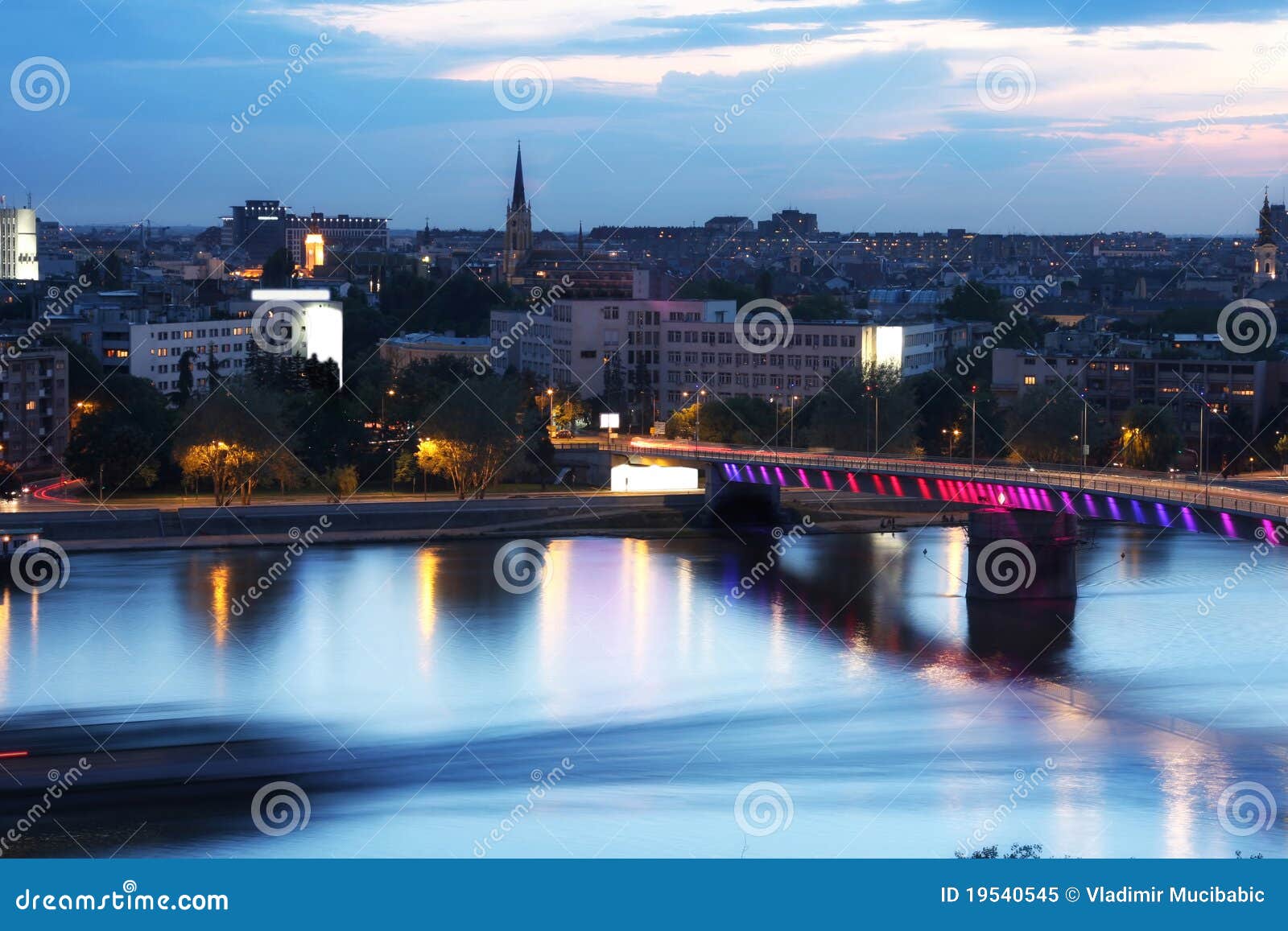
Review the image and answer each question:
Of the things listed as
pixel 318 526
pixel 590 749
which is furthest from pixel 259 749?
pixel 318 526

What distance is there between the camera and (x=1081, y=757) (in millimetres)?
9227

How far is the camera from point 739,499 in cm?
1836

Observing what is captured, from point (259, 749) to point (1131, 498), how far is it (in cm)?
642

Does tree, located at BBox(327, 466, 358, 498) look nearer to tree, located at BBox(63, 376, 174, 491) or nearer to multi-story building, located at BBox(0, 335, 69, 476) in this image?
tree, located at BBox(63, 376, 174, 491)

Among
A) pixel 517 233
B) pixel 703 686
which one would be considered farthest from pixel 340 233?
pixel 703 686

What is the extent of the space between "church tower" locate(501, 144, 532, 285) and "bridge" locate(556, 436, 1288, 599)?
99.8 ft

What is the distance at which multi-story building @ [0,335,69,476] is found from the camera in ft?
63.9

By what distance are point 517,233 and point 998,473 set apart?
3739 cm

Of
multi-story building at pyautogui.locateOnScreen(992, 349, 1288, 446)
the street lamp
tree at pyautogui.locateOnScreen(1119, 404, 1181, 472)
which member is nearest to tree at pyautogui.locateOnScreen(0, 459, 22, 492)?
the street lamp

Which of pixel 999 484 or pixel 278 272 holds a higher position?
pixel 278 272

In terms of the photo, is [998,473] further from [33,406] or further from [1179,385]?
[33,406]

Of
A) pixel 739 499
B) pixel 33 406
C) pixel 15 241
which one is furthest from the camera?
pixel 15 241

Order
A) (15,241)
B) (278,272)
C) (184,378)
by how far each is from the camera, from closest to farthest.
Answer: (184,378) → (278,272) → (15,241)

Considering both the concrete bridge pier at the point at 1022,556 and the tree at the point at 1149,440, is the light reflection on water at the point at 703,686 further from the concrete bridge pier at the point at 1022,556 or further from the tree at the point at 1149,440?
the tree at the point at 1149,440
